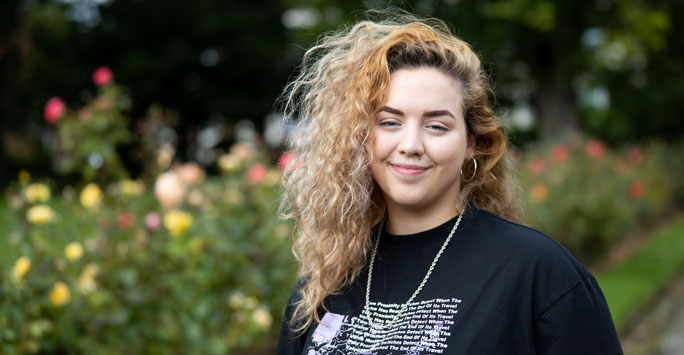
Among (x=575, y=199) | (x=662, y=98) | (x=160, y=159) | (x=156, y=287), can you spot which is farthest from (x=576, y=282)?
(x=662, y=98)

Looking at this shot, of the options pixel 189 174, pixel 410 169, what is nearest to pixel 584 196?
pixel 189 174

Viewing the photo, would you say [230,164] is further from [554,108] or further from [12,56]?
[12,56]

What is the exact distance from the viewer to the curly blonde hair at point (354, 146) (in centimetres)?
177

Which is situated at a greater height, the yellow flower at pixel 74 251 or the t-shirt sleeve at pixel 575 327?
the t-shirt sleeve at pixel 575 327

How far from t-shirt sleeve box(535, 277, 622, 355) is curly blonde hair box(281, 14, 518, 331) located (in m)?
0.43

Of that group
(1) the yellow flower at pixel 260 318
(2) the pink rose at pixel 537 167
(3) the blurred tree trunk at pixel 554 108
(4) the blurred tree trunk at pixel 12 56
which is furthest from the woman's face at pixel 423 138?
(4) the blurred tree trunk at pixel 12 56

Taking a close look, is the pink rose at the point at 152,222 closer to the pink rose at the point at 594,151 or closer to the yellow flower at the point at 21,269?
the yellow flower at the point at 21,269

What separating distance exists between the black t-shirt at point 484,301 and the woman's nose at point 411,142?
0.22 m

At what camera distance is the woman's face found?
67.0 inches

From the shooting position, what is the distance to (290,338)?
199 cm

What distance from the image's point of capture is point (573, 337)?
4.75ft

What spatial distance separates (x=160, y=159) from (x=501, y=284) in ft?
11.3

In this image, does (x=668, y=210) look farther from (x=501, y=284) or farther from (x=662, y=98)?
(x=501, y=284)

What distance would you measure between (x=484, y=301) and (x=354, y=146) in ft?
1.91
